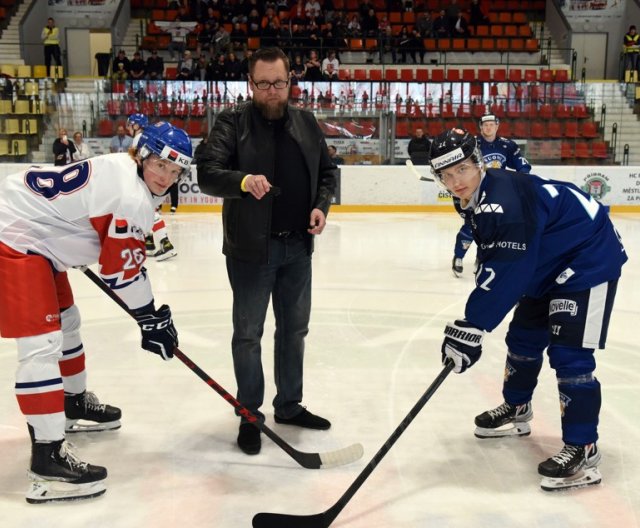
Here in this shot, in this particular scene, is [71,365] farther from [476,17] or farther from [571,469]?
[476,17]

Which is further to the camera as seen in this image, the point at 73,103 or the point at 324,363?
the point at 73,103

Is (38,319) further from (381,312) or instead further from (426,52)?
(426,52)

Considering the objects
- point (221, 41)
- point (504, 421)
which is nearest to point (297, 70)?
point (221, 41)

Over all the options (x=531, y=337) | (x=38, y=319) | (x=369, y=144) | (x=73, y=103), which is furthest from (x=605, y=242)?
(x=73, y=103)

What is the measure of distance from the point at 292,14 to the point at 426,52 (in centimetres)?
305

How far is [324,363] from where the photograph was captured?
3.83 meters

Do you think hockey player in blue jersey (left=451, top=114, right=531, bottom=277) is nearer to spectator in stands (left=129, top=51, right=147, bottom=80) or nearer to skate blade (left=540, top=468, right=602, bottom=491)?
skate blade (left=540, top=468, right=602, bottom=491)

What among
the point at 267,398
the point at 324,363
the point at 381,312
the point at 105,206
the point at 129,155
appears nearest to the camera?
the point at 105,206

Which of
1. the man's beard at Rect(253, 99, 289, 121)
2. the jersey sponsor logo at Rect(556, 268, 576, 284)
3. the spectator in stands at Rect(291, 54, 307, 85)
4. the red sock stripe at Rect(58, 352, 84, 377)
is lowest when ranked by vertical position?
the red sock stripe at Rect(58, 352, 84, 377)

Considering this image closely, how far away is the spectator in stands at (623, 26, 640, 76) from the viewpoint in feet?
49.3

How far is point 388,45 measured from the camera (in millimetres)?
15594

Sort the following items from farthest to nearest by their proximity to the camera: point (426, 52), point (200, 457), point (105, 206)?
point (426, 52) < point (200, 457) < point (105, 206)

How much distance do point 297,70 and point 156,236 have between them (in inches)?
289

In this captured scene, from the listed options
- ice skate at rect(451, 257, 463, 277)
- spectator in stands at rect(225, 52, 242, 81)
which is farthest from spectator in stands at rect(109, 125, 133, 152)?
ice skate at rect(451, 257, 463, 277)
